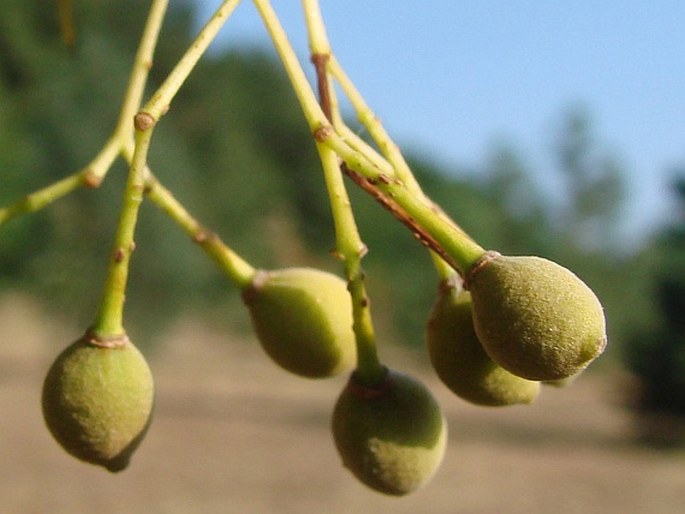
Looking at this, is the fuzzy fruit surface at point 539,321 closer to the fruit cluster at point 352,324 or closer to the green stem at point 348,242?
the fruit cluster at point 352,324

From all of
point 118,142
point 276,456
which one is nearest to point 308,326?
point 118,142

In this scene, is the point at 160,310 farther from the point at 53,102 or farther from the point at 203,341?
the point at 203,341

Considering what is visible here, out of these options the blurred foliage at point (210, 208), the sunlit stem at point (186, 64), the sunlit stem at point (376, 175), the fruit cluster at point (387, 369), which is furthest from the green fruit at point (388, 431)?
the blurred foliage at point (210, 208)

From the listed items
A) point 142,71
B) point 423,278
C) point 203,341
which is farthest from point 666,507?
point 142,71

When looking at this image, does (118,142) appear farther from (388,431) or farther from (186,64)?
(388,431)

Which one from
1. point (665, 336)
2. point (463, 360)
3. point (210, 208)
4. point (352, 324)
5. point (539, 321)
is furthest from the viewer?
point (210, 208)

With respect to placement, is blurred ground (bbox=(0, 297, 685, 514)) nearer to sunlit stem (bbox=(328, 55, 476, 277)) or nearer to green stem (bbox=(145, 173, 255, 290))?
green stem (bbox=(145, 173, 255, 290))

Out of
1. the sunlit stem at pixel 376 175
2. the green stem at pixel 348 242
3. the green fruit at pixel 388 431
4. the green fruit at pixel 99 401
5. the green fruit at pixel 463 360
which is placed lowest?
the green fruit at pixel 99 401

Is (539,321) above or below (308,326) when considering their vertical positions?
above
